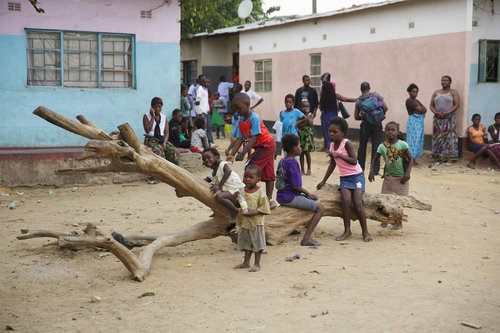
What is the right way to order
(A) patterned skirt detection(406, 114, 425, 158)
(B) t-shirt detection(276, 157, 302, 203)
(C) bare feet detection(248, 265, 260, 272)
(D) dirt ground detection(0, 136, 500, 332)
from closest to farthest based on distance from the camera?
(D) dirt ground detection(0, 136, 500, 332)
(C) bare feet detection(248, 265, 260, 272)
(B) t-shirt detection(276, 157, 302, 203)
(A) patterned skirt detection(406, 114, 425, 158)

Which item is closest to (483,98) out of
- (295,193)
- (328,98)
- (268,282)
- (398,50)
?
(398,50)

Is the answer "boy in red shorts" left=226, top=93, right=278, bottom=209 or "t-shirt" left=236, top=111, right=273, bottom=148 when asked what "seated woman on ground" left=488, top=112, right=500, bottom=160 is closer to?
"boy in red shorts" left=226, top=93, right=278, bottom=209

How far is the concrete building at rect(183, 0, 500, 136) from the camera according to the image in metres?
12.5

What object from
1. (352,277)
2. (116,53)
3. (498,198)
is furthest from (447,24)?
(352,277)

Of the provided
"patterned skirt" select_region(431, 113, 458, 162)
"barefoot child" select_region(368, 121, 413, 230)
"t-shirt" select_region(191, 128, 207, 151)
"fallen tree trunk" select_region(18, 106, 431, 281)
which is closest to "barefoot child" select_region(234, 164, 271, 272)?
"fallen tree trunk" select_region(18, 106, 431, 281)

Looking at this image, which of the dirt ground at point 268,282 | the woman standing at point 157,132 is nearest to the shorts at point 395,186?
the dirt ground at point 268,282

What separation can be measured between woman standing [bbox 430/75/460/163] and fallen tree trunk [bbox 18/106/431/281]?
6091 millimetres

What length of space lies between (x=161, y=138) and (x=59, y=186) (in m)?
1.95

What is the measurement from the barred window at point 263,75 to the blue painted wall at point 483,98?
25.5 ft

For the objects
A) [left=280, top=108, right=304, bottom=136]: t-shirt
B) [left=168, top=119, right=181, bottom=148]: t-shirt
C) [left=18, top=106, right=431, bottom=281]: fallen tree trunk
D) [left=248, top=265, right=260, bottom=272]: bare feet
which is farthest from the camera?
[left=168, top=119, right=181, bottom=148]: t-shirt

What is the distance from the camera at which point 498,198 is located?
8.91m

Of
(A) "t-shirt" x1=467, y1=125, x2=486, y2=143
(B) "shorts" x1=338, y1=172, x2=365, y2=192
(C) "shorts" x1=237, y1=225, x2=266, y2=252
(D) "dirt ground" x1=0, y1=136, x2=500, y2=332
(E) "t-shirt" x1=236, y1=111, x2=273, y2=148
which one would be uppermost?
(E) "t-shirt" x1=236, y1=111, x2=273, y2=148

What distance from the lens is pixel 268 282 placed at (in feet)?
16.3

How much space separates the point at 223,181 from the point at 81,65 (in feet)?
19.7
